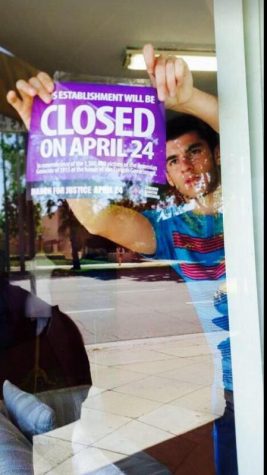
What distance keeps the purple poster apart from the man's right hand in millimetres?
23

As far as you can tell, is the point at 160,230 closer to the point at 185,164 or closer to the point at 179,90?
the point at 185,164

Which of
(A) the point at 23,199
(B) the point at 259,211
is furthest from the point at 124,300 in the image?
(B) the point at 259,211

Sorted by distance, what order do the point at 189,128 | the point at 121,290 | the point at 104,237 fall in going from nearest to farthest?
the point at 189,128 → the point at 104,237 → the point at 121,290

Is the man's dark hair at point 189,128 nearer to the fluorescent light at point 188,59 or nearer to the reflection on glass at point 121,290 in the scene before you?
the reflection on glass at point 121,290

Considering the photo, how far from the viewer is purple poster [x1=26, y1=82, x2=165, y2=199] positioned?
1143 millimetres

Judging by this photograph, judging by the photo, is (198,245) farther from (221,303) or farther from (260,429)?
(260,429)

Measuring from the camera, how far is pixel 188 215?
58.4 inches

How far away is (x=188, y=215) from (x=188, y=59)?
45 centimetres

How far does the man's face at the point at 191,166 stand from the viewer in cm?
Result: 132

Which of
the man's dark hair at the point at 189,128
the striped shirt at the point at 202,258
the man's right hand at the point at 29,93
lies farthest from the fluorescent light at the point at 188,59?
the striped shirt at the point at 202,258

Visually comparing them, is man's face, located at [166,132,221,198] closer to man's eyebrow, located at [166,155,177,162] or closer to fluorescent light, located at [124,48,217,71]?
man's eyebrow, located at [166,155,177,162]

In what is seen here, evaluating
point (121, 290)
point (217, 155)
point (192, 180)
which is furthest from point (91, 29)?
point (121, 290)

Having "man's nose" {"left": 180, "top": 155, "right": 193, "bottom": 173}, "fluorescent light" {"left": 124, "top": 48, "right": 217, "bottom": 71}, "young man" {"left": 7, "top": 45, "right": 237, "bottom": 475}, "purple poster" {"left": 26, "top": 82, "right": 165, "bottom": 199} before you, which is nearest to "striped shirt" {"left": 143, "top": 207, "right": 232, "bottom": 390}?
"young man" {"left": 7, "top": 45, "right": 237, "bottom": 475}

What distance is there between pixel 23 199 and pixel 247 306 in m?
0.80
